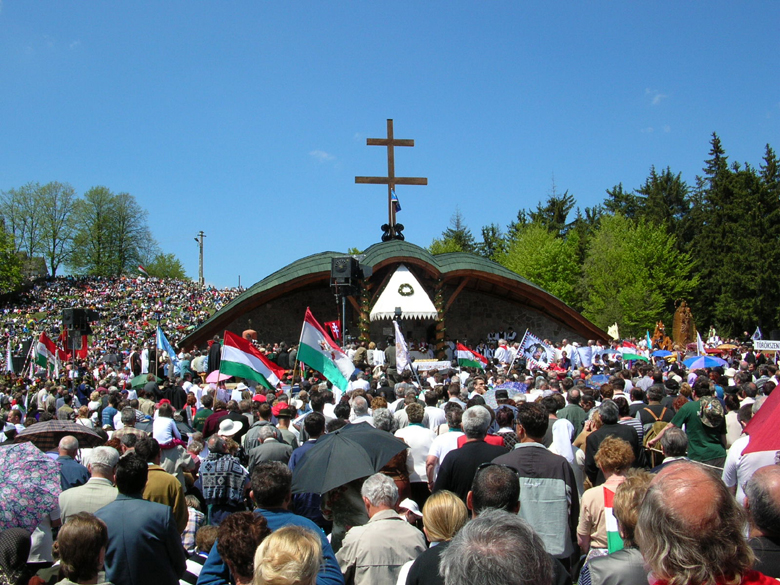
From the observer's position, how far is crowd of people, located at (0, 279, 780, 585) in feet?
6.21

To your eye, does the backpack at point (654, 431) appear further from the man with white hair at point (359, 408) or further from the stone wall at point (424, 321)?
the stone wall at point (424, 321)

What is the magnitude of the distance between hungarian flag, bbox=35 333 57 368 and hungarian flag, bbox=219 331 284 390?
7732 mm

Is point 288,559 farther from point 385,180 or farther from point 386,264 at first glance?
point 385,180

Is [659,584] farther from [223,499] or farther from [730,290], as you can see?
[730,290]

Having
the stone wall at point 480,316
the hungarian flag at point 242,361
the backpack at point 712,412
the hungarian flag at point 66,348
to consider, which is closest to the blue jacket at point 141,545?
the backpack at point 712,412

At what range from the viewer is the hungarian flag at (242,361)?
9.70 meters

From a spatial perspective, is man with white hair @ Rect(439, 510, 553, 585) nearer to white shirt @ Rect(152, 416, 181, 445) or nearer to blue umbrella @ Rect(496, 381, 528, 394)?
white shirt @ Rect(152, 416, 181, 445)

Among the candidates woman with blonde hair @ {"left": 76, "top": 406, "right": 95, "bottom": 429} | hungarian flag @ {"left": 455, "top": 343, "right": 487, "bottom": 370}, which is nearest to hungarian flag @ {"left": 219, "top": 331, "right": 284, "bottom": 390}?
woman with blonde hair @ {"left": 76, "top": 406, "right": 95, "bottom": 429}

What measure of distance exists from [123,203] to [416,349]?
2101 inches

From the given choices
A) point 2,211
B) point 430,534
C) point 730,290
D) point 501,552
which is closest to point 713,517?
point 501,552

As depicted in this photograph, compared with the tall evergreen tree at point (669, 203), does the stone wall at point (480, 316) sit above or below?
below

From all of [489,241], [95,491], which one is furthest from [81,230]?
[95,491]

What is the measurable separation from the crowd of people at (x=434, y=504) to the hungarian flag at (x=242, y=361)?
1.48 m

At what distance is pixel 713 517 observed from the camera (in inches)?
72.7
